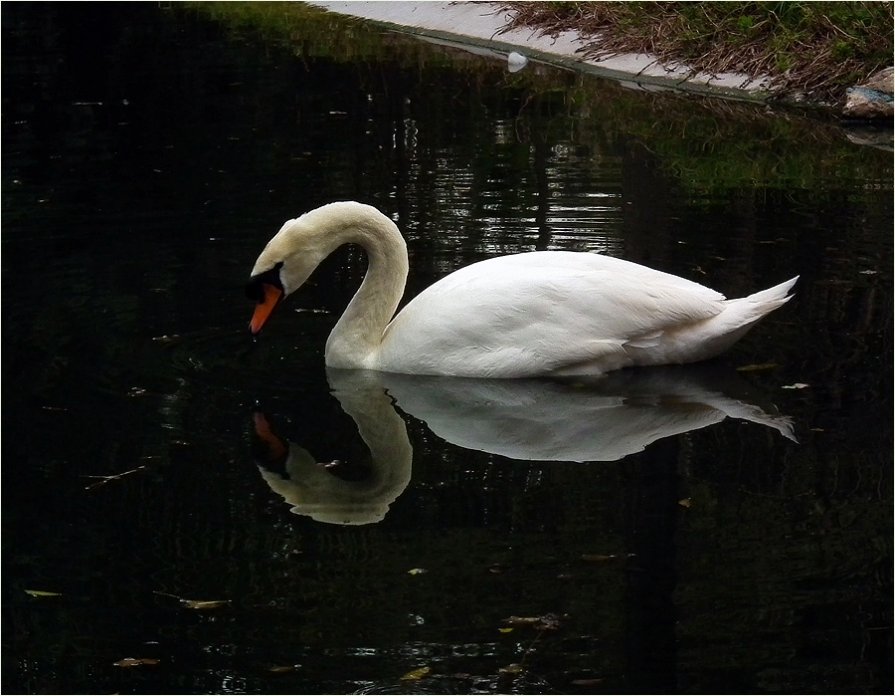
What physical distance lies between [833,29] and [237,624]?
10771mm

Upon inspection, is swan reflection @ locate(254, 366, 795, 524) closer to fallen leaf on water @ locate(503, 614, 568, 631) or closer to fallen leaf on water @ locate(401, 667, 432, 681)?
fallen leaf on water @ locate(503, 614, 568, 631)

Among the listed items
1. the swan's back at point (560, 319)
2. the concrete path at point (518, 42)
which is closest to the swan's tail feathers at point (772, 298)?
the swan's back at point (560, 319)

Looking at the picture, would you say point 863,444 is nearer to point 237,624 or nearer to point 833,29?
point 237,624

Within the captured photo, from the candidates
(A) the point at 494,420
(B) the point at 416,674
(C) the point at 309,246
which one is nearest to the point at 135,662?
(B) the point at 416,674

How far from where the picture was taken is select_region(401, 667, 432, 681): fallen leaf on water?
4715 mm

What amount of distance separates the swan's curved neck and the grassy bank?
7.38 meters

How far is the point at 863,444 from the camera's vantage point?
21.2ft

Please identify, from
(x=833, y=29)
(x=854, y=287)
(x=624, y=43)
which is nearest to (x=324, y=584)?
(x=854, y=287)

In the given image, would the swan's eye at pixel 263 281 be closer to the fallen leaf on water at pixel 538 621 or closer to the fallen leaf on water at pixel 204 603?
the fallen leaf on water at pixel 204 603

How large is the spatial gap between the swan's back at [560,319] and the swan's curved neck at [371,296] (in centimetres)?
32

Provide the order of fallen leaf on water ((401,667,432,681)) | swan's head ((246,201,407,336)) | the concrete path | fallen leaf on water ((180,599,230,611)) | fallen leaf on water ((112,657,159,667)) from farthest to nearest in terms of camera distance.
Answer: the concrete path < swan's head ((246,201,407,336)) < fallen leaf on water ((180,599,230,611)) < fallen leaf on water ((112,657,159,667)) < fallen leaf on water ((401,667,432,681))

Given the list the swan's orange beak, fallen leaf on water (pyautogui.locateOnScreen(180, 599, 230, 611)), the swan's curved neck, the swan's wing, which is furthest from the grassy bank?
fallen leaf on water (pyautogui.locateOnScreen(180, 599, 230, 611))

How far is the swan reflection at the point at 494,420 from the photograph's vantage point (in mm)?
6359

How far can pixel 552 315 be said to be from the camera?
7.26 m
